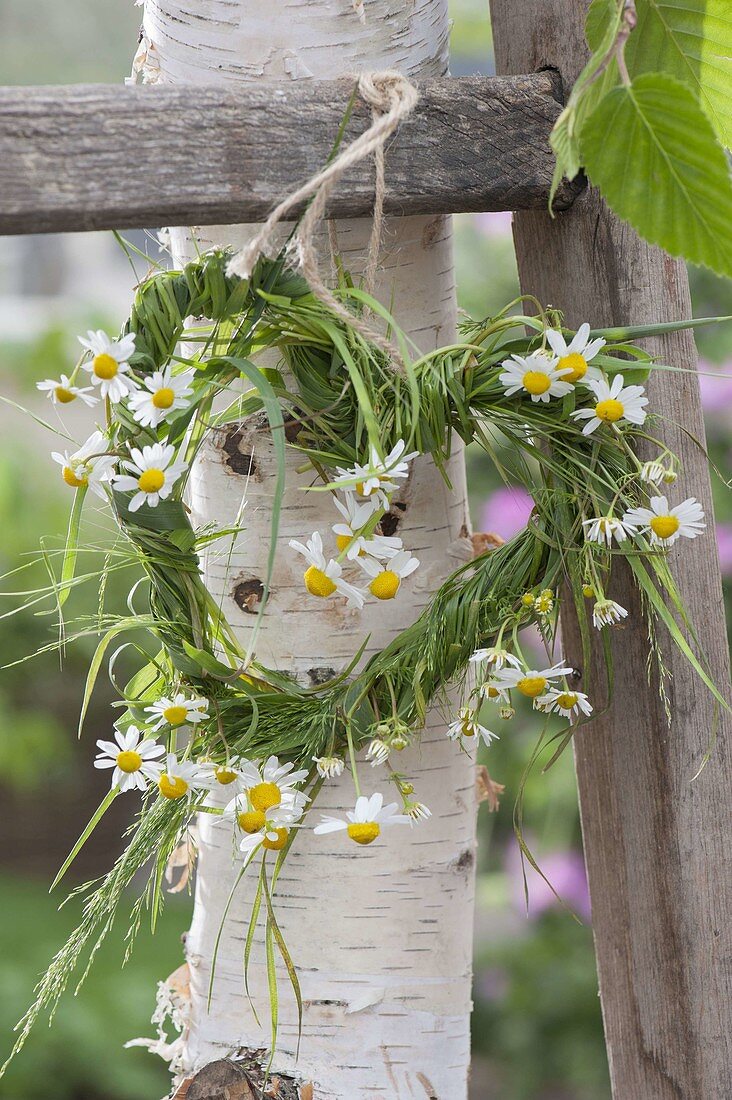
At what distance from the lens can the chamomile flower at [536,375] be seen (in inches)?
19.4

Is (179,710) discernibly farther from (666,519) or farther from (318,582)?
(666,519)

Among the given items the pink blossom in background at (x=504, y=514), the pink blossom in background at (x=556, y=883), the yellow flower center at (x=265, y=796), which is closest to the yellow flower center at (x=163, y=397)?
the yellow flower center at (x=265, y=796)

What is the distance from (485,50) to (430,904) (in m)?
1.74

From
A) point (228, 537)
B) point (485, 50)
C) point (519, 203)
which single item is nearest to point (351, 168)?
point (519, 203)

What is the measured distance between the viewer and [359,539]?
1.63 feet

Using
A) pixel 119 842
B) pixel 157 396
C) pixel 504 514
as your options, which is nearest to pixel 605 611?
pixel 157 396

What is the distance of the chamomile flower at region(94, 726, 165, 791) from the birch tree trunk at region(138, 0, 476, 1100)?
106mm

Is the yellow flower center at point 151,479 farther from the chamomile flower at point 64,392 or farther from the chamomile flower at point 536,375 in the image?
the chamomile flower at point 536,375

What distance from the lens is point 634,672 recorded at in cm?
60

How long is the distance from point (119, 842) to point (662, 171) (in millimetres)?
2710

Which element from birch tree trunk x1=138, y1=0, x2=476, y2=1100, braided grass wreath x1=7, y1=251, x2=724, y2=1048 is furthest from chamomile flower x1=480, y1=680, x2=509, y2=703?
birch tree trunk x1=138, y1=0, x2=476, y2=1100

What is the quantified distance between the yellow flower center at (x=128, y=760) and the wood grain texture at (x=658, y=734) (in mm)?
286

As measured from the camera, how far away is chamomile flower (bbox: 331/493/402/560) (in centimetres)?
50

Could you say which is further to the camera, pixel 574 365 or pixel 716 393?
pixel 716 393
